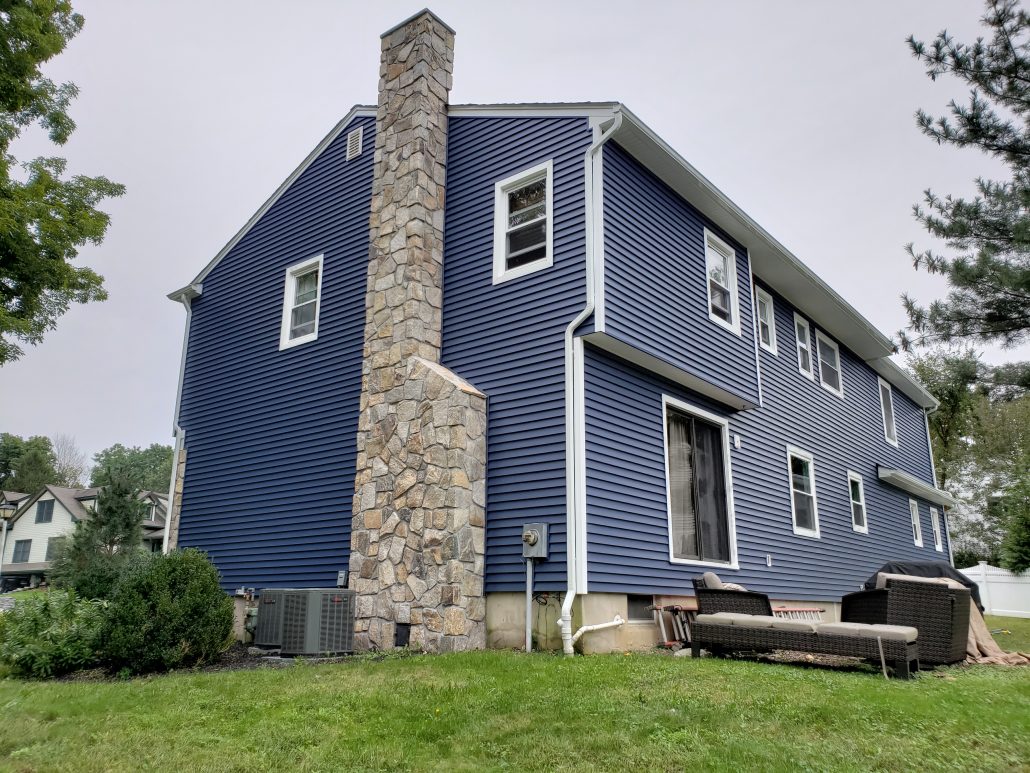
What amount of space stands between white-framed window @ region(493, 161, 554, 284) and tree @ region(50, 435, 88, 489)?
54.9 m

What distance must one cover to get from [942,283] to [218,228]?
2333cm

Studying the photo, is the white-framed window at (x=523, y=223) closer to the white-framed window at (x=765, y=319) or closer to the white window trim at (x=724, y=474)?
the white window trim at (x=724, y=474)

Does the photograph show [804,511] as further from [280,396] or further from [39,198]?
[39,198]

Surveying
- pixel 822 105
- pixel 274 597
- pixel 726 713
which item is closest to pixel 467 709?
pixel 726 713

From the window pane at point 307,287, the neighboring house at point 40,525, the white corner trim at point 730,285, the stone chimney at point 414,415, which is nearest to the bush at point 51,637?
the stone chimney at point 414,415

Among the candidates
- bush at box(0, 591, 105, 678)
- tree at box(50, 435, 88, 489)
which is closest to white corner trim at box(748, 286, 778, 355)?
bush at box(0, 591, 105, 678)

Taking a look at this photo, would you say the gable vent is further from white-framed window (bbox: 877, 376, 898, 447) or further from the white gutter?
white-framed window (bbox: 877, 376, 898, 447)

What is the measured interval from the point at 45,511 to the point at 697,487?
39.5m

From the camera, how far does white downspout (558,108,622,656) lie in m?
7.28

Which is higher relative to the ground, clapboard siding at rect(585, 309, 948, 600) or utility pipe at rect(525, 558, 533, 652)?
clapboard siding at rect(585, 309, 948, 600)

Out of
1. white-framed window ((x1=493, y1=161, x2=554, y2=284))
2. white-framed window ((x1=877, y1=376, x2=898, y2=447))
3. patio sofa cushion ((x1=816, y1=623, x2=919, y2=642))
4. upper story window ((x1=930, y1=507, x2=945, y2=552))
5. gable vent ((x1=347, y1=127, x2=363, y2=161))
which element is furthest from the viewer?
upper story window ((x1=930, y1=507, x2=945, y2=552))

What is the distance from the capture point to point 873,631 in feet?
20.5

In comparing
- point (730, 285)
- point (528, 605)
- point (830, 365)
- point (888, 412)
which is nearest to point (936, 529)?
point (888, 412)

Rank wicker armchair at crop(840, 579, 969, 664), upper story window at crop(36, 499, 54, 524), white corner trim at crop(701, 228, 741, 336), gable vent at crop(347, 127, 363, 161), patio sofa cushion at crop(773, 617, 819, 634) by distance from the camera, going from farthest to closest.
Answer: upper story window at crop(36, 499, 54, 524)
gable vent at crop(347, 127, 363, 161)
white corner trim at crop(701, 228, 741, 336)
wicker armchair at crop(840, 579, 969, 664)
patio sofa cushion at crop(773, 617, 819, 634)
